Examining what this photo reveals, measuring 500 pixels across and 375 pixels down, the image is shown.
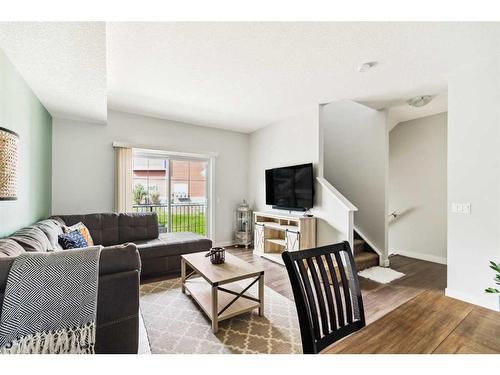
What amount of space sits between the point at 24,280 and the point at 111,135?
3.26 metres

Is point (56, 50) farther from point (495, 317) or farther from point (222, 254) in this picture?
point (495, 317)

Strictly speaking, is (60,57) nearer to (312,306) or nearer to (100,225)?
(100,225)

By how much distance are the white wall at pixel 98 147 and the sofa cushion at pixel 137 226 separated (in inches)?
22.7

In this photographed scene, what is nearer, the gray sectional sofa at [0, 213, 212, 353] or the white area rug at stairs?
the gray sectional sofa at [0, 213, 212, 353]

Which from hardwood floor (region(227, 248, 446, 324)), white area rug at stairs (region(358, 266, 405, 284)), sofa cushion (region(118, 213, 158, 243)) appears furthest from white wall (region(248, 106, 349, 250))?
sofa cushion (region(118, 213, 158, 243))

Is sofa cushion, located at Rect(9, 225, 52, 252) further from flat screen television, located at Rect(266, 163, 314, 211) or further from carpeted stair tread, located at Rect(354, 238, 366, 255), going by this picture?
carpeted stair tread, located at Rect(354, 238, 366, 255)

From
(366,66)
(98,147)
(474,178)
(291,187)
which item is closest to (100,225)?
(98,147)

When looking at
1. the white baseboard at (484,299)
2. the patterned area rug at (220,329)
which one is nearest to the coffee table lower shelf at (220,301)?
the patterned area rug at (220,329)

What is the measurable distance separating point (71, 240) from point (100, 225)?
0.99 meters

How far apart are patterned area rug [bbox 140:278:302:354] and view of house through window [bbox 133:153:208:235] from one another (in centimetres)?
204

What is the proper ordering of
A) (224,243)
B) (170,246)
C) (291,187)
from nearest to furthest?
(170,246)
(291,187)
(224,243)

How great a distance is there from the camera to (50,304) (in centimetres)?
113

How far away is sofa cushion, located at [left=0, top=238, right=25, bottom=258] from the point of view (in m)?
1.28
